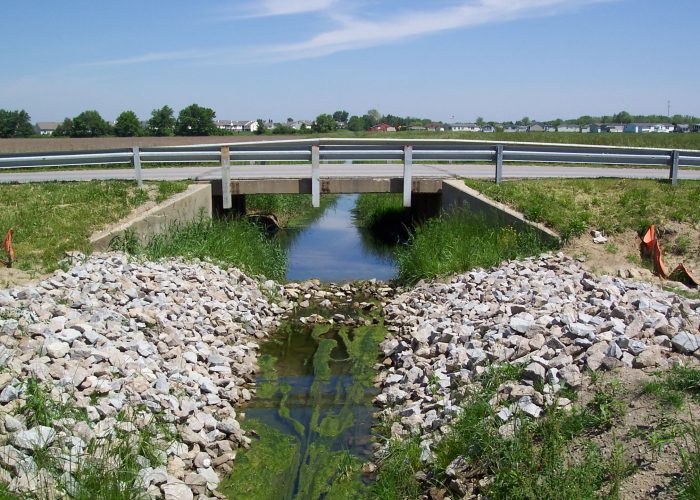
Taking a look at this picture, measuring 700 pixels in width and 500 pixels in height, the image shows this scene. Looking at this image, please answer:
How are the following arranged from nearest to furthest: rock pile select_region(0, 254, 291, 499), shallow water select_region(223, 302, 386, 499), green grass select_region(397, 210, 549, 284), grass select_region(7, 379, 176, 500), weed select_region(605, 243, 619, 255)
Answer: grass select_region(7, 379, 176, 500) → rock pile select_region(0, 254, 291, 499) → shallow water select_region(223, 302, 386, 499) → weed select_region(605, 243, 619, 255) → green grass select_region(397, 210, 549, 284)

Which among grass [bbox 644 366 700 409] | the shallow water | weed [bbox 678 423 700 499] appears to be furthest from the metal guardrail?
weed [bbox 678 423 700 499]

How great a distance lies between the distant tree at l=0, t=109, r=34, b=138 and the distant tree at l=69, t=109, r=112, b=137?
6.75 metres

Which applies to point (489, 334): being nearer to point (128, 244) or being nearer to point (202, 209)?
point (128, 244)

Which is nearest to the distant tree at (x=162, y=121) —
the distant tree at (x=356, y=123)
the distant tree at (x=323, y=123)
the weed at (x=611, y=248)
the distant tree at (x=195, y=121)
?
the distant tree at (x=195, y=121)

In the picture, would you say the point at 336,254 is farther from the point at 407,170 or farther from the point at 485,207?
the point at 485,207

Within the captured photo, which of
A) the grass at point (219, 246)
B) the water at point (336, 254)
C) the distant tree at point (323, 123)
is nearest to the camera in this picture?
the grass at point (219, 246)

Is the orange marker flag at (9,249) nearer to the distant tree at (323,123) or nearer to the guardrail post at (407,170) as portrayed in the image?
the guardrail post at (407,170)

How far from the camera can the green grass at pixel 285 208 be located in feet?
73.9

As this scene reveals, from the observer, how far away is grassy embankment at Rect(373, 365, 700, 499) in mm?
5113

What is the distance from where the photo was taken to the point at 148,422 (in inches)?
261

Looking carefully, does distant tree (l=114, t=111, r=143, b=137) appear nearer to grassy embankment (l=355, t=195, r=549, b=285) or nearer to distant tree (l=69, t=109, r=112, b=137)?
distant tree (l=69, t=109, r=112, b=137)

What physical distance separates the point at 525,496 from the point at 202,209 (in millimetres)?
10759

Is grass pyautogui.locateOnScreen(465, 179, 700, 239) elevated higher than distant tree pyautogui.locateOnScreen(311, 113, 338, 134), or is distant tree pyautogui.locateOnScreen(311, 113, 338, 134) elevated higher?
distant tree pyautogui.locateOnScreen(311, 113, 338, 134)

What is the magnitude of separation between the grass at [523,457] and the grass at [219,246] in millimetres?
6850
